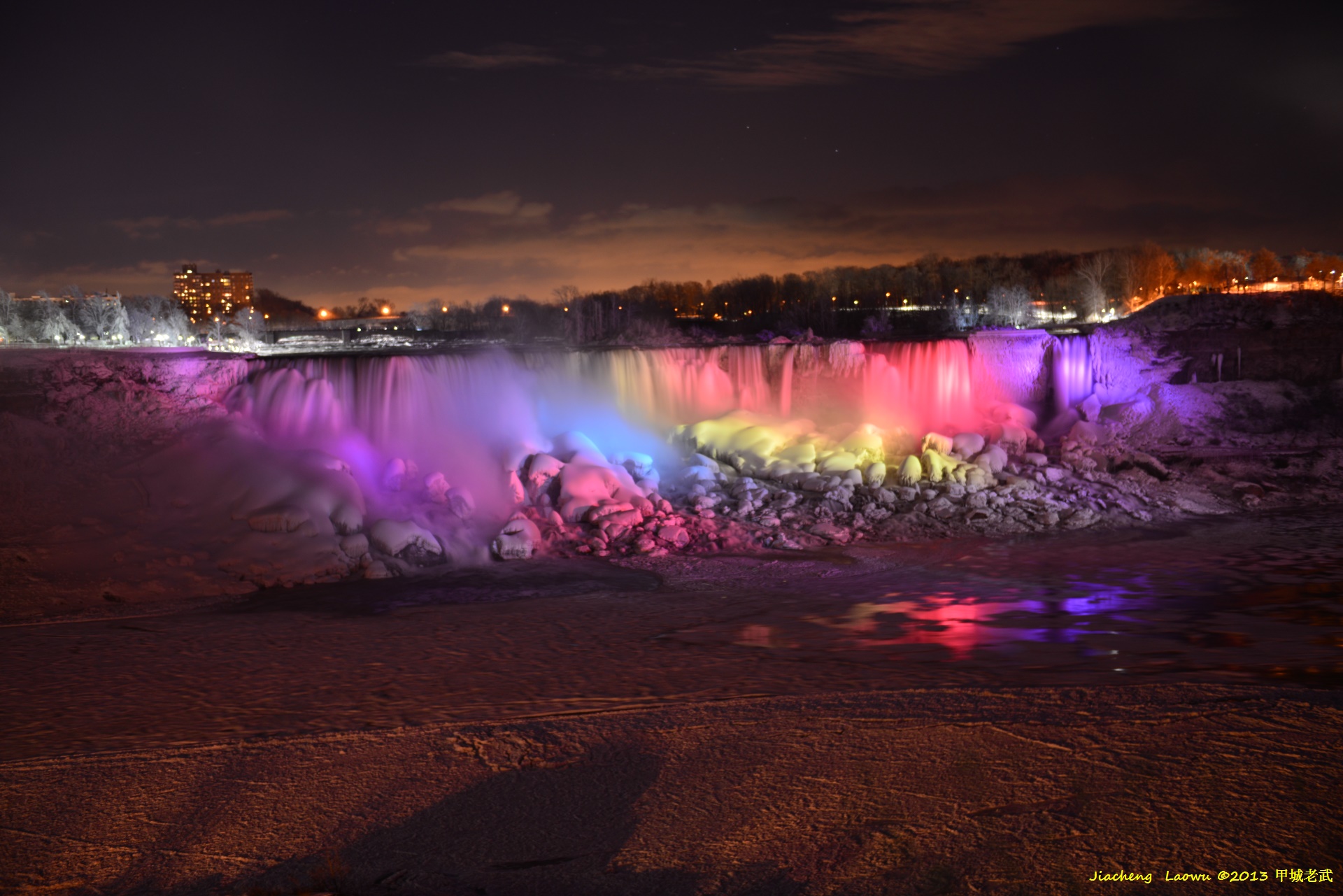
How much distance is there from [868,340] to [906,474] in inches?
281

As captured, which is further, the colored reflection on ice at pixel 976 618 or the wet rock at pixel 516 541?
the wet rock at pixel 516 541

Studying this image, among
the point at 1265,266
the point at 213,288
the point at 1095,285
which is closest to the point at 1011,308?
the point at 1095,285

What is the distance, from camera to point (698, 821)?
20.5 feet

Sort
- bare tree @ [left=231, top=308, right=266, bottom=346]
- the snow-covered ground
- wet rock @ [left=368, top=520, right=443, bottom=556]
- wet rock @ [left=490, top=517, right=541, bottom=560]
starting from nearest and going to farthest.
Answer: the snow-covered ground < wet rock @ [left=368, top=520, right=443, bottom=556] < wet rock @ [left=490, top=517, right=541, bottom=560] < bare tree @ [left=231, top=308, right=266, bottom=346]

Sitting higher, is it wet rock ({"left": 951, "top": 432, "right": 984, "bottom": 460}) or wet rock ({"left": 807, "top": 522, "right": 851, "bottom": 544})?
wet rock ({"left": 951, "top": 432, "right": 984, "bottom": 460})

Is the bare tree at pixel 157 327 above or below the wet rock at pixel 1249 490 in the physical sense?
above

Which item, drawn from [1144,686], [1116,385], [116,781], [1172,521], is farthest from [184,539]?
[1116,385]

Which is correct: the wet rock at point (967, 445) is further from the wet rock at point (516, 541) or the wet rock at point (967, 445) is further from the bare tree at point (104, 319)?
the bare tree at point (104, 319)

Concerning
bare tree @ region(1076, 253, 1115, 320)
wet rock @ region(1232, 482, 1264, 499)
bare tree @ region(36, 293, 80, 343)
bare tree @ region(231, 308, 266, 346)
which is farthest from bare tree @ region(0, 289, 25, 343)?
bare tree @ region(1076, 253, 1115, 320)

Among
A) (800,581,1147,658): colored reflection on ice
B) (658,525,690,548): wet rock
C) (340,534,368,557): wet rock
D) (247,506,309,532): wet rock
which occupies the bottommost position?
(800,581,1147,658): colored reflection on ice

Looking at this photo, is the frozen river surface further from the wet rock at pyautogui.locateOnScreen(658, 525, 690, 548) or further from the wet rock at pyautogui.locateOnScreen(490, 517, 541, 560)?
the wet rock at pyautogui.locateOnScreen(658, 525, 690, 548)

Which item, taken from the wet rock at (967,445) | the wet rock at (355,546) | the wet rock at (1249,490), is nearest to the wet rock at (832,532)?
the wet rock at (967,445)

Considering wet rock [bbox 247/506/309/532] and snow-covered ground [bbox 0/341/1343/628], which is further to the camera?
wet rock [bbox 247/506/309/532]

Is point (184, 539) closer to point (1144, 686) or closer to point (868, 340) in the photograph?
point (1144, 686)
